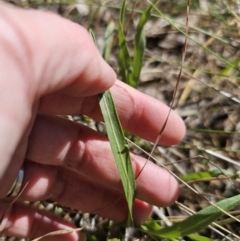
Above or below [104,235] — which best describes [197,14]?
above

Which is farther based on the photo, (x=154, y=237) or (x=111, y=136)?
(x=154, y=237)

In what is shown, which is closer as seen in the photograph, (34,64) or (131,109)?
(34,64)

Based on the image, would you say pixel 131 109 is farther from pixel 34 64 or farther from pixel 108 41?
pixel 108 41

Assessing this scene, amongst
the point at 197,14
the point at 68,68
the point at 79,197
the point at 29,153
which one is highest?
the point at 68,68

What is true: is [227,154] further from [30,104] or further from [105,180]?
[30,104]

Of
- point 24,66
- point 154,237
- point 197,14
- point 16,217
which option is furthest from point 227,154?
point 24,66

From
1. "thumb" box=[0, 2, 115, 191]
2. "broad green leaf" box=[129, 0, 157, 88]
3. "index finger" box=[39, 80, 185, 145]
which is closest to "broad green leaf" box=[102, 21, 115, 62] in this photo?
"broad green leaf" box=[129, 0, 157, 88]

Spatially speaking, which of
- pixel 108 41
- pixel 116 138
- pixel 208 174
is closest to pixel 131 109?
pixel 116 138
